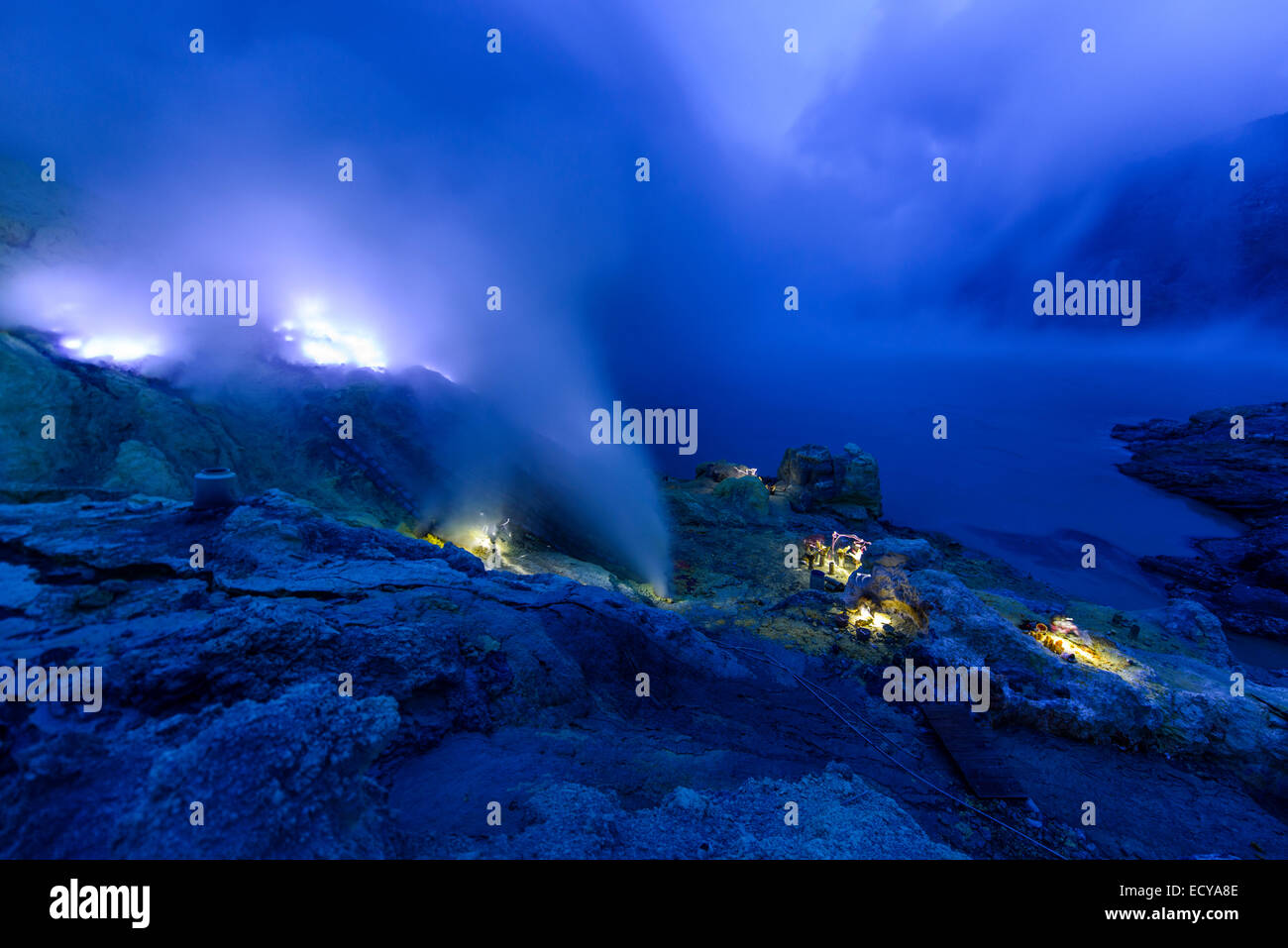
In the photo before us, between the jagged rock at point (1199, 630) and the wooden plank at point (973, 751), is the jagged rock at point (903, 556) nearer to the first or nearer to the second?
the jagged rock at point (1199, 630)

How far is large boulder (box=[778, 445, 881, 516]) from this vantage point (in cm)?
3603

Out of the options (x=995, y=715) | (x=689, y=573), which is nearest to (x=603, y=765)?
(x=995, y=715)

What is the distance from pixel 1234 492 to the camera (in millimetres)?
41500

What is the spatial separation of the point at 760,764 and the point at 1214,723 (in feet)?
27.5

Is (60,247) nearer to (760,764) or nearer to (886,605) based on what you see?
(760,764)

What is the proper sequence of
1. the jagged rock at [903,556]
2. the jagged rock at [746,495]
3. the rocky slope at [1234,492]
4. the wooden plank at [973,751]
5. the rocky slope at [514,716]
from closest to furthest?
the rocky slope at [514,716] → the wooden plank at [973,751] → the jagged rock at [903,556] → the rocky slope at [1234,492] → the jagged rock at [746,495]

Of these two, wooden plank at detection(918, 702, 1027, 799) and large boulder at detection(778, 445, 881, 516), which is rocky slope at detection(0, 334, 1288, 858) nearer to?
wooden plank at detection(918, 702, 1027, 799)

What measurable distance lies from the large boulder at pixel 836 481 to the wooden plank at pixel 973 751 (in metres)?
28.3

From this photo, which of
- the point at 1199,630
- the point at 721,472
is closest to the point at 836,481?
the point at 721,472

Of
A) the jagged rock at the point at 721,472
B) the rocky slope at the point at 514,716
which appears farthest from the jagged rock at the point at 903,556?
the jagged rock at the point at 721,472

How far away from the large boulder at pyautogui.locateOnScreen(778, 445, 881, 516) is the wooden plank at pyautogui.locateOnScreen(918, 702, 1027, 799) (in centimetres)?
2826

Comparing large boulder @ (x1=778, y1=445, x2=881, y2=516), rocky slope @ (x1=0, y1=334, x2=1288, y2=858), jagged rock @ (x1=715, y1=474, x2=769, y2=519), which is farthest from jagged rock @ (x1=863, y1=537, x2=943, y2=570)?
large boulder @ (x1=778, y1=445, x2=881, y2=516)

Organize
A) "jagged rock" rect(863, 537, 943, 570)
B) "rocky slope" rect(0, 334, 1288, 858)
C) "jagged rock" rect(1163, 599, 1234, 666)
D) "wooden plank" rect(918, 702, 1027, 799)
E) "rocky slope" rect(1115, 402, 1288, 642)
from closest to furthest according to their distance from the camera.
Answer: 1. "rocky slope" rect(0, 334, 1288, 858)
2. "wooden plank" rect(918, 702, 1027, 799)
3. "jagged rock" rect(1163, 599, 1234, 666)
4. "jagged rock" rect(863, 537, 943, 570)
5. "rocky slope" rect(1115, 402, 1288, 642)

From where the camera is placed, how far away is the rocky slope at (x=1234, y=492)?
76.6 feet
